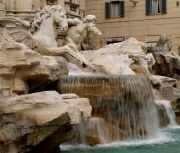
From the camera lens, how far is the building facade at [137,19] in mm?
25891

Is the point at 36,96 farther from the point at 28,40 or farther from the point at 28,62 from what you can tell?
the point at 28,40

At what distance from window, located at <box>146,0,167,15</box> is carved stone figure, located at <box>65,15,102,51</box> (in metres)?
9.63

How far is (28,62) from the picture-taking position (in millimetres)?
8711

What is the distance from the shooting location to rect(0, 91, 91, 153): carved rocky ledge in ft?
22.7

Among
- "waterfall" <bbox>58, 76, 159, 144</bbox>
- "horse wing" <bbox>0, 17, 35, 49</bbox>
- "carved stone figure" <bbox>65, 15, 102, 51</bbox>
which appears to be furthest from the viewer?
"carved stone figure" <bbox>65, 15, 102, 51</bbox>

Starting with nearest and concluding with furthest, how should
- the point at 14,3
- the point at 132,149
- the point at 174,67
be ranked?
the point at 132,149, the point at 14,3, the point at 174,67

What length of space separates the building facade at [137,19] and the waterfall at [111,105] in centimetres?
1503

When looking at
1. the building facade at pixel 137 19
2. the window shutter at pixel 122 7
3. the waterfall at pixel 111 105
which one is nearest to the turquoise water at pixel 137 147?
the waterfall at pixel 111 105

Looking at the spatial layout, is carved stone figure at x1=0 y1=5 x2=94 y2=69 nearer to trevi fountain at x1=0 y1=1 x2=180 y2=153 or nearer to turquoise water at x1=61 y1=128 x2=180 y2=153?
trevi fountain at x1=0 y1=1 x2=180 y2=153

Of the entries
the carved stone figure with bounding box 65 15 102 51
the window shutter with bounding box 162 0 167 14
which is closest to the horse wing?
the carved stone figure with bounding box 65 15 102 51

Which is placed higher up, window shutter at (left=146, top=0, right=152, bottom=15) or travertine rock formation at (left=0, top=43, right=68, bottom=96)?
window shutter at (left=146, top=0, right=152, bottom=15)

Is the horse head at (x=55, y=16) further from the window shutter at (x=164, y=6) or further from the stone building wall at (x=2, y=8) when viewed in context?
the window shutter at (x=164, y=6)

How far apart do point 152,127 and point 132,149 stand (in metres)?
2.11

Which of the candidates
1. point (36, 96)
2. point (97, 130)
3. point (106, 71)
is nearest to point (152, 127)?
point (97, 130)
